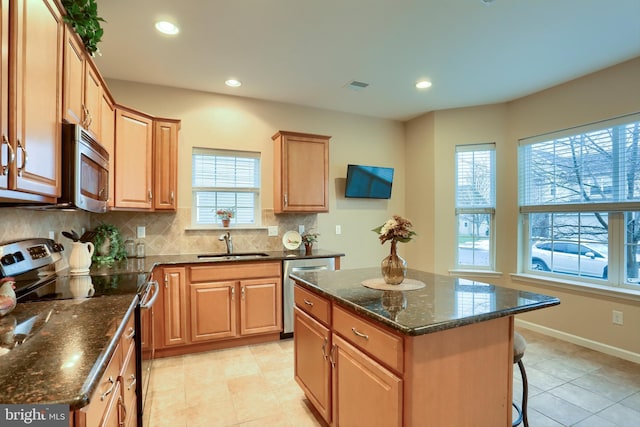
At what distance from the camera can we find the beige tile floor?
6.89ft

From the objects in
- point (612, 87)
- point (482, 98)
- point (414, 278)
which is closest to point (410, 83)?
point (482, 98)

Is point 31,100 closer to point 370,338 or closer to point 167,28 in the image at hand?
point 167,28

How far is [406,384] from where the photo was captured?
4.25 feet

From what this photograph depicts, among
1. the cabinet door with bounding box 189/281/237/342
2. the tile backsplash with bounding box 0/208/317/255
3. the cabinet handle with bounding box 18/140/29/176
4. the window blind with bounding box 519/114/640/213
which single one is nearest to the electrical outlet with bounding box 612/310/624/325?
the window blind with bounding box 519/114/640/213

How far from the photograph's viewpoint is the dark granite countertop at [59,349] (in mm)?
772

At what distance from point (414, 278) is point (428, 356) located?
85 cm

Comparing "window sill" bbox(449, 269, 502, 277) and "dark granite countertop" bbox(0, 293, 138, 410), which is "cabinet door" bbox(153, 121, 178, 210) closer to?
"dark granite countertop" bbox(0, 293, 138, 410)

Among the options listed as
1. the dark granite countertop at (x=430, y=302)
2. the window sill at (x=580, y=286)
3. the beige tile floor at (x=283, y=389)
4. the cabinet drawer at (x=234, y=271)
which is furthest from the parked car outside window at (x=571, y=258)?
the cabinet drawer at (x=234, y=271)

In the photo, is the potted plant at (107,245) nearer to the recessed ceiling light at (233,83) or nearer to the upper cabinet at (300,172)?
the upper cabinet at (300,172)

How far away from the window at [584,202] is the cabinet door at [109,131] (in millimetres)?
4228

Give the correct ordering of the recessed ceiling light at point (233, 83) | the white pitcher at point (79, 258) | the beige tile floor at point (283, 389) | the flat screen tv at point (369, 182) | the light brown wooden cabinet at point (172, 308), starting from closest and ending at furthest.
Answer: the beige tile floor at point (283, 389) → the white pitcher at point (79, 258) → the light brown wooden cabinet at point (172, 308) → the recessed ceiling light at point (233, 83) → the flat screen tv at point (369, 182)

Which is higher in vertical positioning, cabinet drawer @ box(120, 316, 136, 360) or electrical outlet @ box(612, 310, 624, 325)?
cabinet drawer @ box(120, 316, 136, 360)

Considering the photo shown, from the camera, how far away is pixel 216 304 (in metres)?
3.12

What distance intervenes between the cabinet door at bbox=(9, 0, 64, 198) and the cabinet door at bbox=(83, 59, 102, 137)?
44 cm
